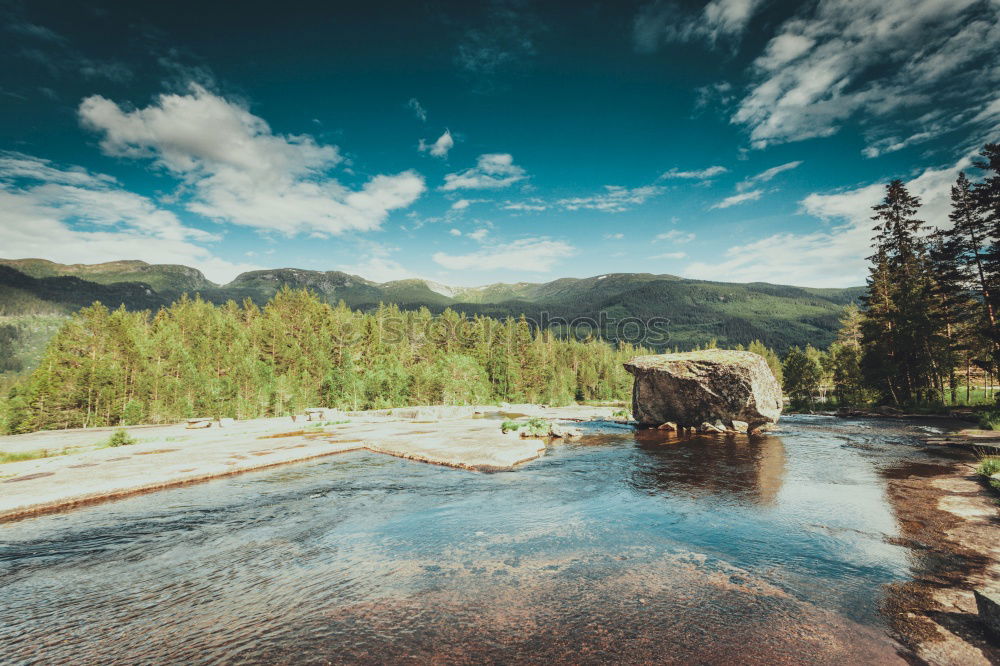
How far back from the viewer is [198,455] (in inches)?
928

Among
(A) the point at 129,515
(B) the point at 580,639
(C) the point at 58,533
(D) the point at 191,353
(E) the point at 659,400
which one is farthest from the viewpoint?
(D) the point at 191,353

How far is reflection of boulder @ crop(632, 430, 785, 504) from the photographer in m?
17.1

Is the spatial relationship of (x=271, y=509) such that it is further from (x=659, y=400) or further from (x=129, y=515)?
(x=659, y=400)

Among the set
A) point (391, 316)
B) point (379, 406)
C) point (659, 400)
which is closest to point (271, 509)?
point (659, 400)

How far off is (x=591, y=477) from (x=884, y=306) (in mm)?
57725

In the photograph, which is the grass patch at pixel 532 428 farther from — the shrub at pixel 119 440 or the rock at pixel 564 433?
the shrub at pixel 119 440

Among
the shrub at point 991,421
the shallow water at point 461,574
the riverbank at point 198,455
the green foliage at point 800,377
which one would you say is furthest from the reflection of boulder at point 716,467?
the green foliage at point 800,377

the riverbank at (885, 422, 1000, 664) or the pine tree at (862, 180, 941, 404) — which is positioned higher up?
the pine tree at (862, 180, 941, 404)

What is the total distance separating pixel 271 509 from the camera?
48.4ft

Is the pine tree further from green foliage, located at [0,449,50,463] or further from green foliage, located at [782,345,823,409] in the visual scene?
green foliage, located at [0,449,50,463]

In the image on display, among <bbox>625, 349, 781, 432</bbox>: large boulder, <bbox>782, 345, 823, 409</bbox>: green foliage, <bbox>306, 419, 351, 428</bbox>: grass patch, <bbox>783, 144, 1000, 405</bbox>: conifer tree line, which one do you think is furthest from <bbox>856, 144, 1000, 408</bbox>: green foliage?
<bbox>306, 419, 351, 428</bbox>: grass patch

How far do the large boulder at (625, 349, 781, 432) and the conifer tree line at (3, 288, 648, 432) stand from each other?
45.9 metres

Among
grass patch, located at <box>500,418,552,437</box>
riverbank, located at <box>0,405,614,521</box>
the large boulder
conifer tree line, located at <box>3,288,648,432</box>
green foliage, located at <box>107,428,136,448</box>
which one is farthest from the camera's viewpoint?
conifer tree line, located at <box>3,288,648,432</box>

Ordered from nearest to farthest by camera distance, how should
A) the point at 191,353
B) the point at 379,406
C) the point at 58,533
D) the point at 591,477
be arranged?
the point at 58,533
the point at 591,477
the point at 191,353
the point at 379,406
